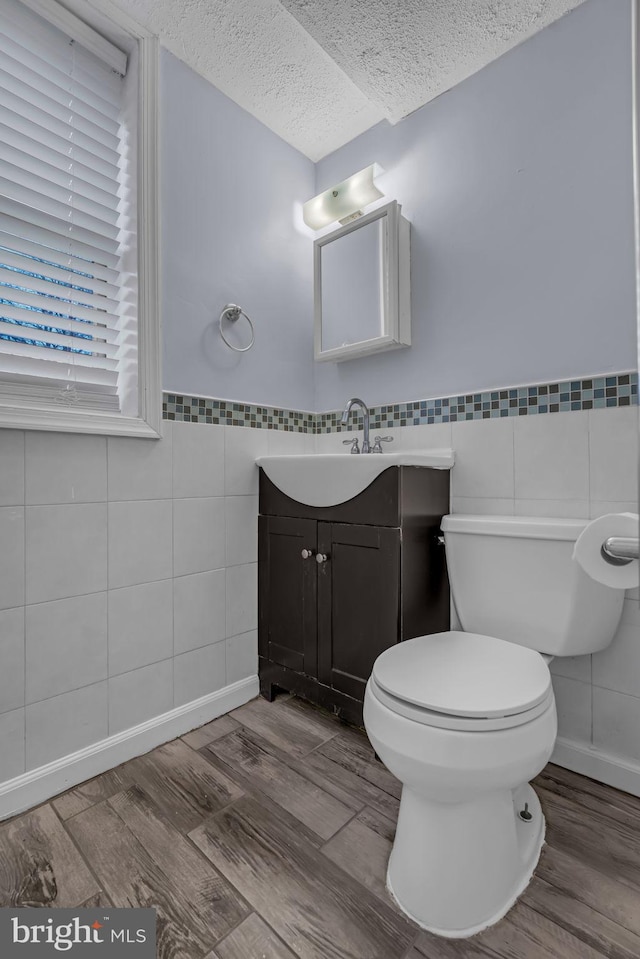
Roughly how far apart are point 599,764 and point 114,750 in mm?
1443

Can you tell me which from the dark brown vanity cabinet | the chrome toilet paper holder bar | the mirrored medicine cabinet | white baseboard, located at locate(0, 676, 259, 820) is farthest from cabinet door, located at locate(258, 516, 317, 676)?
the chrome toilet paper holder bar

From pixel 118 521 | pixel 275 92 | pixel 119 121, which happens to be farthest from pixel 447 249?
pixel 118 521

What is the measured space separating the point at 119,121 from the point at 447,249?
120cm

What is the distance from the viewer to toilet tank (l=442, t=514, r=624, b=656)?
1.19m

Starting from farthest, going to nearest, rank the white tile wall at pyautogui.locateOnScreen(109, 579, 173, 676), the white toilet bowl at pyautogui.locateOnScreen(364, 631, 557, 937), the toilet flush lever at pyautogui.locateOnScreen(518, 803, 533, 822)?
the white tile wall at pyautogui.locateOnScreen(109, 579, 173, 676)
the toilet flush lever at pyautogui.locateOnScreen(518, 803, 533, 822)
the white toilet bowl at pyautogui.locateOnScreen(364, 631, 557, 937)

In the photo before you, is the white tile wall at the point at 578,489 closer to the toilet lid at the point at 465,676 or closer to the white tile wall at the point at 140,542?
the toilet lid at the point at 465,676

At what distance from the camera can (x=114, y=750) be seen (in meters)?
1.39

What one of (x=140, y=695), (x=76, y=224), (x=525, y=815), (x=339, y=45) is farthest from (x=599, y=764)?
(x=339, y=45)

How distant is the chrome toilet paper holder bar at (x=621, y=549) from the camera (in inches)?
25.5

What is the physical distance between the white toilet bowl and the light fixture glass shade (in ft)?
5.94

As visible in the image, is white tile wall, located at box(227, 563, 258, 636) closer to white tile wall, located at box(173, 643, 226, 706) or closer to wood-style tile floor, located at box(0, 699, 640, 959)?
white tile wall, located at box(173, 643, 226, 706)

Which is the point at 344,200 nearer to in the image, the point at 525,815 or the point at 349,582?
the point at 349,582

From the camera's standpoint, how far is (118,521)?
1.42m

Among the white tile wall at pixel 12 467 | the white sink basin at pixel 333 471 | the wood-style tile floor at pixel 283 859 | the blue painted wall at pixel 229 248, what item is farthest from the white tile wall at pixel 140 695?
the blue painted wall at pixel 229 248
